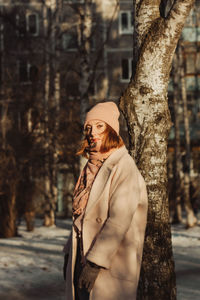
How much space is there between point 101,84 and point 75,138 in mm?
13981

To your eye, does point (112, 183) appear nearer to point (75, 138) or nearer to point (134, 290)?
point (134, 290)

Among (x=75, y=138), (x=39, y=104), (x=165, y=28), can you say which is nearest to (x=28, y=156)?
(x=75, y=138)

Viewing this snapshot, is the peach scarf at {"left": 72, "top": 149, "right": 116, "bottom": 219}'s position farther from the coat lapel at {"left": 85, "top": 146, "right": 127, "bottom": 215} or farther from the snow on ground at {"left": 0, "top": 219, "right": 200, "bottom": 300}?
the snow on ground at {"left": 0, "top": 219, "right": 200, "bottom": 300}

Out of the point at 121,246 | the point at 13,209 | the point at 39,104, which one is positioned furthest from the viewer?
the point at 39,104

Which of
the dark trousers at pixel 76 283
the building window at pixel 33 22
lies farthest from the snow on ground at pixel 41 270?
the building window at pixel 33 22

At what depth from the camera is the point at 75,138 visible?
25.0 m

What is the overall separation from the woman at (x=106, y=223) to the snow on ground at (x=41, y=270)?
4.11 m

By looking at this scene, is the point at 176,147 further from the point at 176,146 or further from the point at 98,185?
the point at 98,185

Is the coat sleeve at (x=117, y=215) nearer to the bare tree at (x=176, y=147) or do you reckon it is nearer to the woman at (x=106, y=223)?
the woman at (x=106, y=223)

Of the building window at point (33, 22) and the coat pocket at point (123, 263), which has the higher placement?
the building window at point (33, 22)

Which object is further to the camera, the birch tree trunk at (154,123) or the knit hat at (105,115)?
the birch tree trunk at (154,123)

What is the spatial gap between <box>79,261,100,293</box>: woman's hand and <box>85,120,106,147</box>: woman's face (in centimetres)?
87

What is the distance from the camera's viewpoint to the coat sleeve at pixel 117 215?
3754 millimetres

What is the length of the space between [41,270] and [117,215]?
6900 millimetres
